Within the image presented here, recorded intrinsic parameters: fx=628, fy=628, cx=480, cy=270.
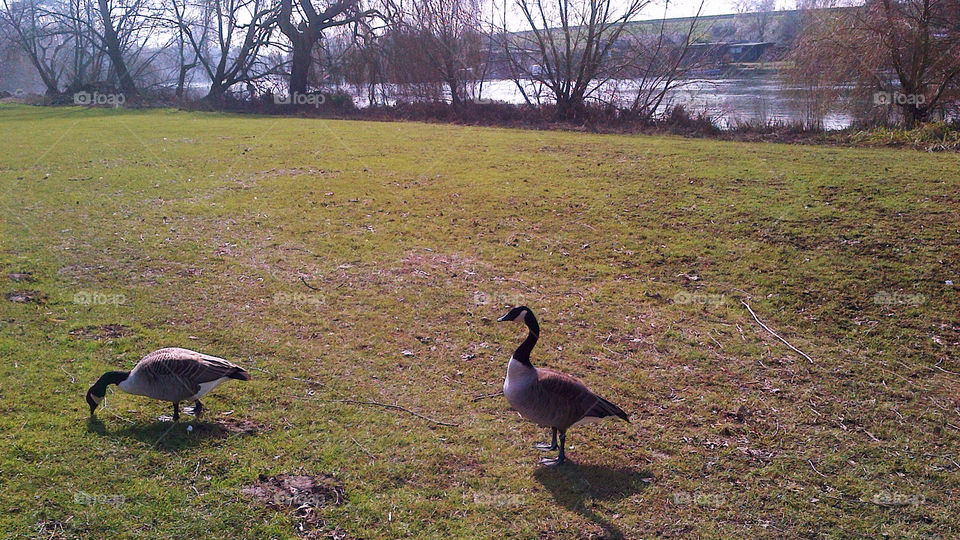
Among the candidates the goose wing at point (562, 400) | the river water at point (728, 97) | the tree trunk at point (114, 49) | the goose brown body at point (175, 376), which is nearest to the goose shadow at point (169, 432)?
the goose brown body at point (175, 376)

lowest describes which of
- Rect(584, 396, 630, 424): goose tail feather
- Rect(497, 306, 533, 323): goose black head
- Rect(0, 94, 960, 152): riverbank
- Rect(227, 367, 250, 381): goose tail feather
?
Rect(584, 396, 630, 424): goose tail feather

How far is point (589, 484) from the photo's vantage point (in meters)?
5.20

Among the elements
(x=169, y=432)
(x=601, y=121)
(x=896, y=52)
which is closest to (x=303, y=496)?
(x=169, y=432)

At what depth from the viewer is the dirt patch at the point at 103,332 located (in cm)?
753

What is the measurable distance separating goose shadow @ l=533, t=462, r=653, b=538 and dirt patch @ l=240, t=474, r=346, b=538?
1.69m

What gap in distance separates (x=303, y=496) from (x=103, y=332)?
434 cm

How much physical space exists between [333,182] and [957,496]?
13.7 meters

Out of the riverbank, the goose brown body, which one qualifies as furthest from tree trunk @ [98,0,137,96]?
the goose brown body

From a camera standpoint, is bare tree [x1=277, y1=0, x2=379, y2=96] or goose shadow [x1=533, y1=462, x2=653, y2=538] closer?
goose shadow [x1=533, y1=462, x2=653, y2=538]

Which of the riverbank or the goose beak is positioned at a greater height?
the riverbank

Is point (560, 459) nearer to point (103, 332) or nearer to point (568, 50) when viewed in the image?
point (103, 332)

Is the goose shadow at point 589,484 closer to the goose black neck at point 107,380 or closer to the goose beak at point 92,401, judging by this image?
→ the goose black neck at point 107,380

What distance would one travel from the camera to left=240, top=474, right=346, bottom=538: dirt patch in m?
4.60

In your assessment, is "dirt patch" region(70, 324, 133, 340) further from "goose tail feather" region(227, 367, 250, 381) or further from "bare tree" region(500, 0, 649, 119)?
"bare tree" region(500, 0, 649, 119)
